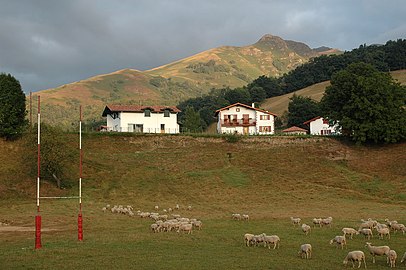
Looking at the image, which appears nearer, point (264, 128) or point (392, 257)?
point (392, 257)

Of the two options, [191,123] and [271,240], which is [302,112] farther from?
[271,240]

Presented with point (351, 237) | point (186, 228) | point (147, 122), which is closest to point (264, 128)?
point (147, 122)

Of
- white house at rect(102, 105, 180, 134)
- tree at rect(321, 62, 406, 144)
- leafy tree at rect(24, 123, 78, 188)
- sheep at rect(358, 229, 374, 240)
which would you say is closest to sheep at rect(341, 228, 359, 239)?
sheep at rect(358, 229, 374, 240)

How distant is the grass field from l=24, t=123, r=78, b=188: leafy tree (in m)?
1.82

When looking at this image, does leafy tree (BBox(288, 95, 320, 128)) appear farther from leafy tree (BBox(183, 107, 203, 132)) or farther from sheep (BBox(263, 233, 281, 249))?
sheep (BBox(263, 233, 281, 249))

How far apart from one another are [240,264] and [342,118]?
76.8 meters

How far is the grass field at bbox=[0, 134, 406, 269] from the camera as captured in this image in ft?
79.5

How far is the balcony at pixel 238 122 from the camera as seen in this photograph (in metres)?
121

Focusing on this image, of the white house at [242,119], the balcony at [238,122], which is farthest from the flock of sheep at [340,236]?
the white house at [242,119]

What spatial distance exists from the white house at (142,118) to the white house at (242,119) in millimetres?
15132

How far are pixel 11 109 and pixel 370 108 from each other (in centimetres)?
6815

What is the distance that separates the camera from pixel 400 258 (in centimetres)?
2342

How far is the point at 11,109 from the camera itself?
83.2 meters

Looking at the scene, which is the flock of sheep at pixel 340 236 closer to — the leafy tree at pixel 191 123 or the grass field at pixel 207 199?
the grass field at pixel 207 199
